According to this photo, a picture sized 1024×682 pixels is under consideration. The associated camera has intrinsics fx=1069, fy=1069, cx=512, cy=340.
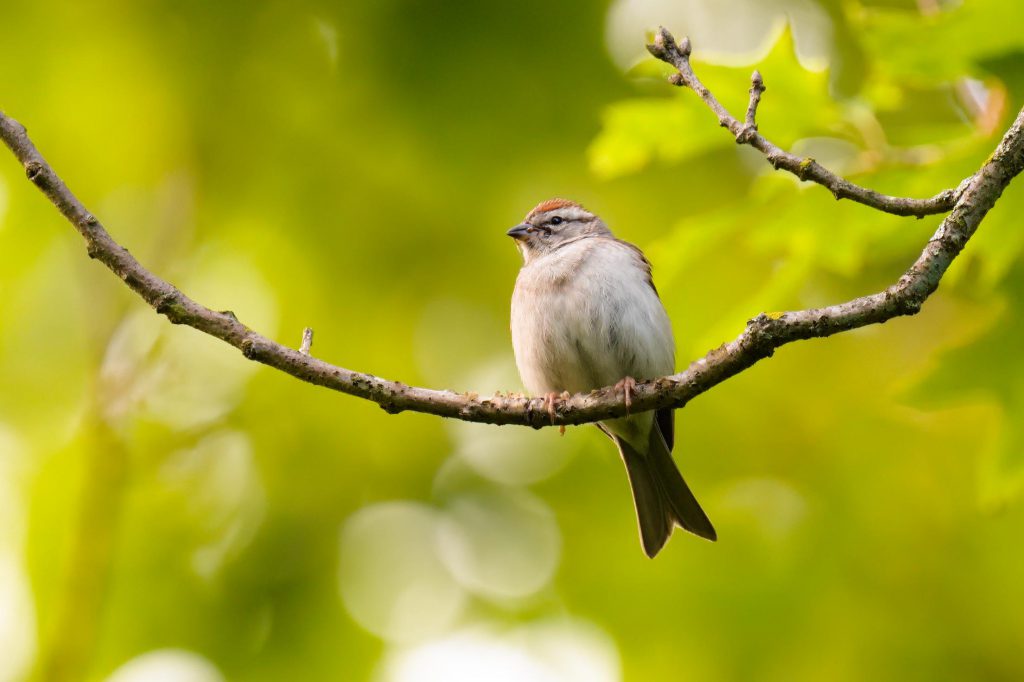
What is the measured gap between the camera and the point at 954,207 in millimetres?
3281

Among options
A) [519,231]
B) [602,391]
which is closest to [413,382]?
[519,231]

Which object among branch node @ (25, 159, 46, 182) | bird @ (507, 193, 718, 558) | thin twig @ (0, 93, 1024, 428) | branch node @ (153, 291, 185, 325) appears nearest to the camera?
thin twig @ (0, 93, 1024, 428)

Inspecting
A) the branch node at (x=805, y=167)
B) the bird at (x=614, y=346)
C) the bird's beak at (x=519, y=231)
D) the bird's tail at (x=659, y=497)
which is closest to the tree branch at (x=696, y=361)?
the branch node at (x=805, y=167)

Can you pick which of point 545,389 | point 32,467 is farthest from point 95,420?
point 545,389

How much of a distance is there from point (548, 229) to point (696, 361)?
343 cm

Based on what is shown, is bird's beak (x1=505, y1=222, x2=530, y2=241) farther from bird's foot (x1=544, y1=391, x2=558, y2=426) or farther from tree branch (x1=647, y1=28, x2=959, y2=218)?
tree branch (x1=647, y1=28, x2=959, y2=218)

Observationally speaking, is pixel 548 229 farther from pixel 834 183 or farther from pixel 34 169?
pixel 34 169

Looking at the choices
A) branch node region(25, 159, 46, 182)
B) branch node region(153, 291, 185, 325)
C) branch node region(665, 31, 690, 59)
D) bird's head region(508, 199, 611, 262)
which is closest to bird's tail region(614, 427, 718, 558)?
bird's head region(508, 199, 611, 262)

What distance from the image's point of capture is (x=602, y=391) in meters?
4.12

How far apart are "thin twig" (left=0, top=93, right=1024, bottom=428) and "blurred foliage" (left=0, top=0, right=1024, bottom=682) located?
7.23ft

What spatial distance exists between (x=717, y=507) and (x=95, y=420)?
378 cm

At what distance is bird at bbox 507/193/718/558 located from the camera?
231 inches

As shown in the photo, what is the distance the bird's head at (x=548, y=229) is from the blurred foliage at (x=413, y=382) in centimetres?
16

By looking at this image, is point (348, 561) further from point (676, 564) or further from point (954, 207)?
point (954, 207)
